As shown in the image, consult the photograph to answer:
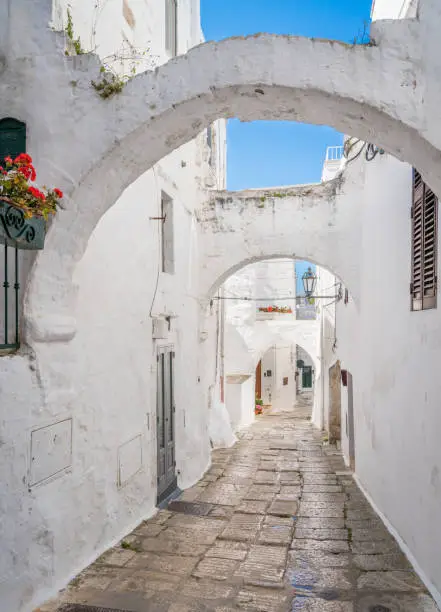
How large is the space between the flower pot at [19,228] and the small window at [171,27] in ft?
17.6

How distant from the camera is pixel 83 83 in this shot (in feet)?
12.5

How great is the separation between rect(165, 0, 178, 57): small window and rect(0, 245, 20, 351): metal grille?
5.26m

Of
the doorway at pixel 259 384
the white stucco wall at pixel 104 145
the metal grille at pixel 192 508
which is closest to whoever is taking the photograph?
the white stucco wall at pixel 104 145

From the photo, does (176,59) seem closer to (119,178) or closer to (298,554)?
(119,178)

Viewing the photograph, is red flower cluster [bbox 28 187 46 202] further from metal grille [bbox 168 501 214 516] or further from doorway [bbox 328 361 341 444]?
doorway [bbox 328 361 341 444]

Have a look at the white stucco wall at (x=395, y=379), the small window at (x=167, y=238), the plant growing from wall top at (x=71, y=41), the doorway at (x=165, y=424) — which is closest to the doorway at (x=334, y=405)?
the white stucco wall at (x=395, y=379)

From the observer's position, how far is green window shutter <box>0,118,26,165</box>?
382cm

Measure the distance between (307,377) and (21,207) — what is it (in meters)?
28.8

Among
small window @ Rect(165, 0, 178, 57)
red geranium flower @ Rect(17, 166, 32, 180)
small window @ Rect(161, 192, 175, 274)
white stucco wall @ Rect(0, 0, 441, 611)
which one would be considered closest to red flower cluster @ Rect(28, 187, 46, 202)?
red geranium flower @ Rect(17, 166, 32, 180)

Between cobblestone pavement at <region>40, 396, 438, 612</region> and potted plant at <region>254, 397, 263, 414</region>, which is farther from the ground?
cobblestone pavement at <region>40, 396, 438, 612</region>

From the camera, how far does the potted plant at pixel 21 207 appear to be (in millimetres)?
3084

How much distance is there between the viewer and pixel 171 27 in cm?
798

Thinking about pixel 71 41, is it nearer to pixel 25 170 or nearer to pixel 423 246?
pixel 25 170

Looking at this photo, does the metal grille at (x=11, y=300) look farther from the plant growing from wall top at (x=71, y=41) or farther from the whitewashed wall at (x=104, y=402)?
the plant growing from wall top at (x=71, y=41)
